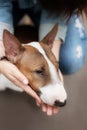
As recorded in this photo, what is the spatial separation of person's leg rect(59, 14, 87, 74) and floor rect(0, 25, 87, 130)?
11 centimetres

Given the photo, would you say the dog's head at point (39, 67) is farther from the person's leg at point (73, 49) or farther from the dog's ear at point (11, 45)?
the person's leg at point (73, 49)

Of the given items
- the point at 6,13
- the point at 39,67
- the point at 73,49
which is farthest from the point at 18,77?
the point at 73,49

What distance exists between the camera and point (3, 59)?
109 cm

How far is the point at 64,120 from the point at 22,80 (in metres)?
0.32

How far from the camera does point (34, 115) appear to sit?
131 cm

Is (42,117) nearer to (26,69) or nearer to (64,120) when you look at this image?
(64,120)

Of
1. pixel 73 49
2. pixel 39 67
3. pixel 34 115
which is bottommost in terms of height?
pixel 34 115

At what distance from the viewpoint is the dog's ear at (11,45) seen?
1.00 metres

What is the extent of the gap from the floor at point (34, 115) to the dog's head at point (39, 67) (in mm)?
250

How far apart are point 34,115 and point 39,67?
322 millimetres

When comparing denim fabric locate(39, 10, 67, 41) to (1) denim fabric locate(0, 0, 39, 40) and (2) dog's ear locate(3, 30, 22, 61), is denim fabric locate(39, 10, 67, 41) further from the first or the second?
(2) dog's ear locate(3, 30, 22, 61)

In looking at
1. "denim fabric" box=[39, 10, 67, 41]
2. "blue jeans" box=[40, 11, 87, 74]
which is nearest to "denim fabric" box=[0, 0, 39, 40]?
"denim fabric" box=[39, 10, 67, 41]

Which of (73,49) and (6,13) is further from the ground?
(6,13)

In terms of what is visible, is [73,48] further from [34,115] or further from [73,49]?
[34,115]
